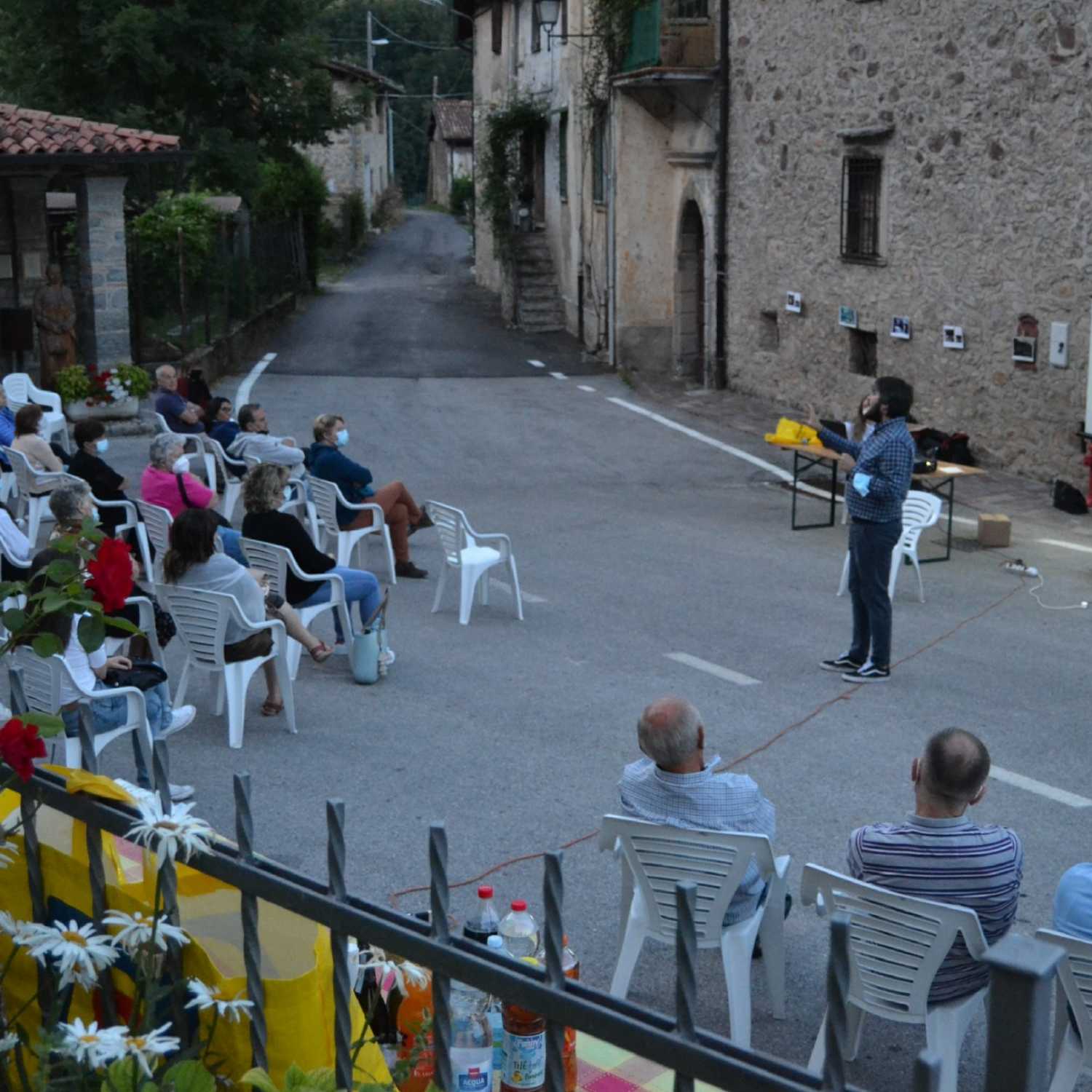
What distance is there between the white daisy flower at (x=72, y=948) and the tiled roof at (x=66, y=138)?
15.9 meters

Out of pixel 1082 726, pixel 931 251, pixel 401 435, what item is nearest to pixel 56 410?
pixel 401 435

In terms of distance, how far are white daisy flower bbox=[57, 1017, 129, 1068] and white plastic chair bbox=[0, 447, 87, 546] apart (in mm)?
8570

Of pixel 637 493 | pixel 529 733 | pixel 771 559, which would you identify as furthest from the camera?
pixel 637 493

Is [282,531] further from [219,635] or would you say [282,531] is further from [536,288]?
[536,288]

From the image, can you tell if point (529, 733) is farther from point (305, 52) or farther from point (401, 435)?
point (305, 52)

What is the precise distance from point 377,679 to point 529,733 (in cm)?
123

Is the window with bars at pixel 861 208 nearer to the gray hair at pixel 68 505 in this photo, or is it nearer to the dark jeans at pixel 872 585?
the dark jeans at pixel 872 585

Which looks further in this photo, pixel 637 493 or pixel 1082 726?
pixel 637 493

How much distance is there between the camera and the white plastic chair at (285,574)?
8.44 meters

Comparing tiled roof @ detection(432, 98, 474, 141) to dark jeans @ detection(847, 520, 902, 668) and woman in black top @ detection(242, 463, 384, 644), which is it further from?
dark jeans @ detection(847, 520, 902, 668)

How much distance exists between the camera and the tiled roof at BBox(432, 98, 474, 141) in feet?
230

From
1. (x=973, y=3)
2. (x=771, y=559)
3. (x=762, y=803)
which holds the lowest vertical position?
(x=771, y=559)

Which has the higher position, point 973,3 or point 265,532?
point 973,3

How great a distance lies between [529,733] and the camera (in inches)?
301
